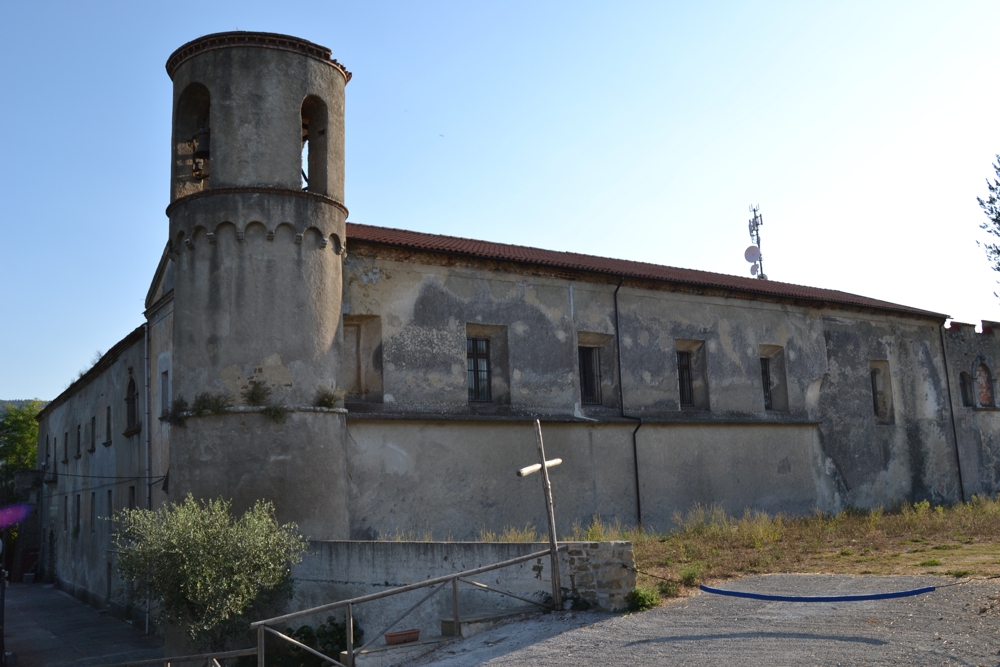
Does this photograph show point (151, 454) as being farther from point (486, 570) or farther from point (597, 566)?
point (597, 566)

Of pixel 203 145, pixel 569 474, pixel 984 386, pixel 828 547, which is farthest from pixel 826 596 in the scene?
pixel 984 386

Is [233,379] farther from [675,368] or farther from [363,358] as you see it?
[675,368]

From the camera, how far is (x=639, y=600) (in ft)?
37.6

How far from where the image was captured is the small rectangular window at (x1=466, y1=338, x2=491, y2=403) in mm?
18781

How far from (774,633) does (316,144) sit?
12.6m

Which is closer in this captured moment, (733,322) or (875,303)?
(733,322)

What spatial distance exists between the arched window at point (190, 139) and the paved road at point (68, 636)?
9678 mm

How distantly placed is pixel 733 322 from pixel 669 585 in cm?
1223

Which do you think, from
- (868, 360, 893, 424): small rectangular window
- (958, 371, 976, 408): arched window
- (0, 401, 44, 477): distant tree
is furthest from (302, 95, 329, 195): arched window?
(0, 401, 44, 477): distant tree

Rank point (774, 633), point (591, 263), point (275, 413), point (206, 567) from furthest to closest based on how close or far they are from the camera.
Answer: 1. point (591, 263)
2. point (275, 413)
3. point (206, 567)
4. point (774, 633)

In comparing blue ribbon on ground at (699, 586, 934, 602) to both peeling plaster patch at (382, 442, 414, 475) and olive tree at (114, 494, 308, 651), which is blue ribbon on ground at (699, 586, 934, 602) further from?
peeling plaster patch at (382, 442, 414, 475)

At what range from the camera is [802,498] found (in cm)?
2320

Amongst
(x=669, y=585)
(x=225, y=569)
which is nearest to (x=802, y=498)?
(x=669, y=585)

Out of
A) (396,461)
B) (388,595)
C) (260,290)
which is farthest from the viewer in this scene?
(396,461)
